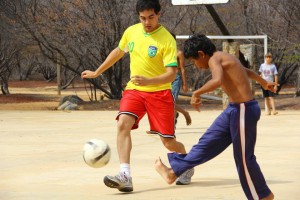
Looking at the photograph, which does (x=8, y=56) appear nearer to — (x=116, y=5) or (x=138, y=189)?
(x=116, y=5)

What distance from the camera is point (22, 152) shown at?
40.5ft

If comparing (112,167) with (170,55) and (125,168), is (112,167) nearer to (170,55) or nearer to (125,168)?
(125,168)

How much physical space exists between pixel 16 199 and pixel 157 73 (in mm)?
1929

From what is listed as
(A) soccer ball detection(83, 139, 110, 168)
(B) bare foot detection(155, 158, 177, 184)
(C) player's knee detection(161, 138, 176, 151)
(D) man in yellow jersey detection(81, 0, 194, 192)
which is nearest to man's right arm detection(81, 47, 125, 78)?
(D) man in yellow jersey detection(81, 0, 194, 192)

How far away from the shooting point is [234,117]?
707 cm

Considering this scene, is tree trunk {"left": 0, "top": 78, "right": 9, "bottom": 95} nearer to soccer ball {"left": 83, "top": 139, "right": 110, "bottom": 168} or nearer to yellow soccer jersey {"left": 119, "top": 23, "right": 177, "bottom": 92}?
yellow soccer jersey {"left": 119, "top": 23, "right": 177, "bottom": 92}

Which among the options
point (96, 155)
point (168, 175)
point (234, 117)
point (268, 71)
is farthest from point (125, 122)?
point (268, 71)

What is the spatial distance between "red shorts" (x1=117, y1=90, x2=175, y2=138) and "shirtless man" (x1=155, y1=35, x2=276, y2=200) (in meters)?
1.26

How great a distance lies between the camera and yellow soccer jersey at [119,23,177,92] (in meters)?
8.52

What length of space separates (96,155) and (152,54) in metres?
1.16

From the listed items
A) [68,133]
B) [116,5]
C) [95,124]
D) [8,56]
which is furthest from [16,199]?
[8,56]

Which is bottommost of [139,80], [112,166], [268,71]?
[268,71]

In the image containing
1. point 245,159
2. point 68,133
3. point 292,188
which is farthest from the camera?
point 68,133

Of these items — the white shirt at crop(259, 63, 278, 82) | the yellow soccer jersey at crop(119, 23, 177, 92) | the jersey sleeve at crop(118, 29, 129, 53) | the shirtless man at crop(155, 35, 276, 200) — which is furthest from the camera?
the white shirt at crop(259, 63, 278, 82)
